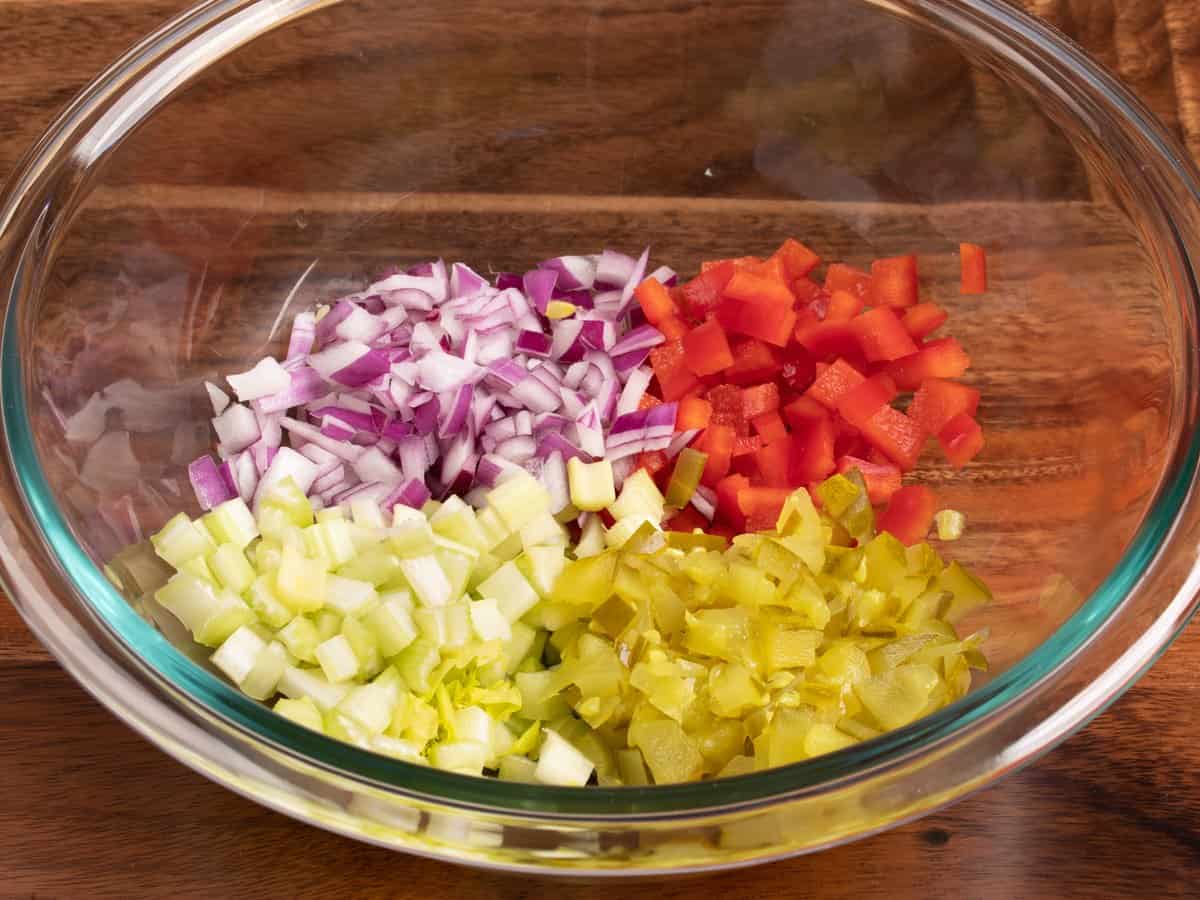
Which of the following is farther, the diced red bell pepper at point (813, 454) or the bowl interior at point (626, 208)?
the diced red bell pepper at point (813, 454)

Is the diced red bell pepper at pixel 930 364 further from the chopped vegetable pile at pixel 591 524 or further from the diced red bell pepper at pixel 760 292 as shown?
the diced red bell pepper at pixel 760 292

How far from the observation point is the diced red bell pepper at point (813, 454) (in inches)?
52.8

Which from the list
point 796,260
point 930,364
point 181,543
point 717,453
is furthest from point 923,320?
point 181,543

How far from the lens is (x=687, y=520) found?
53.7 inches

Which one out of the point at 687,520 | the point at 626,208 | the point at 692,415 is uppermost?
the point at 626,208

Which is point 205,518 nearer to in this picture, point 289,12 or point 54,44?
point 289,12

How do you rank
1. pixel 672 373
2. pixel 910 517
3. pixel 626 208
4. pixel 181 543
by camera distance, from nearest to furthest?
pixel 181 543 → pixel 910 517 → pixel 672 373 → pixel 626 208

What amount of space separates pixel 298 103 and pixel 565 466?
50 cm

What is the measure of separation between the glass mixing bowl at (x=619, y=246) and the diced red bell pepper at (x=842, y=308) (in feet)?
0.36

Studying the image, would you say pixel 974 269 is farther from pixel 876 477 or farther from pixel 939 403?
pixel 876 477

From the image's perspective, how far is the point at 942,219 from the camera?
4.71ft

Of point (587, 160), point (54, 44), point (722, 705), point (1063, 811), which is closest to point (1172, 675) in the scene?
point (1063, 811)

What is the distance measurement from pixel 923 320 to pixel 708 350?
235mm

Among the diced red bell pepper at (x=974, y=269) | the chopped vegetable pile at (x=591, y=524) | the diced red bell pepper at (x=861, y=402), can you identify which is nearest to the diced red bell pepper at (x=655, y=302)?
the chopped vegetable pile at (x=591, y=524)
